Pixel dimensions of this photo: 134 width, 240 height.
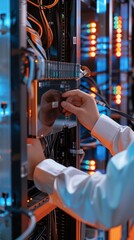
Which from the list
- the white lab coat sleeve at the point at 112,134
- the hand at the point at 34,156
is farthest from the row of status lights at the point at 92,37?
the hand at the point at 34,156

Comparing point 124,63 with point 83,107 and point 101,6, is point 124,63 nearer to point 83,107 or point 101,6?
point 101,6

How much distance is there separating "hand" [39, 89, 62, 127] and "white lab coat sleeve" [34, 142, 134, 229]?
6.9 inches

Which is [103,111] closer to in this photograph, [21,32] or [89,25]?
[89,25]

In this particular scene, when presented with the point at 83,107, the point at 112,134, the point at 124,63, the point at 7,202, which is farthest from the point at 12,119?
the point at 124,63

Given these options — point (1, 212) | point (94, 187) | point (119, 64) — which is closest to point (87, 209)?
Result: point (94, 187)

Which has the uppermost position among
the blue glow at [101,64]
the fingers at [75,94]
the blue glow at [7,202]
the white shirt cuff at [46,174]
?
the blue glow at [101,64]

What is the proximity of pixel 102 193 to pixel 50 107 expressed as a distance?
13.7 inches

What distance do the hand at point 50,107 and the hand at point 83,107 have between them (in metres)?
0.07

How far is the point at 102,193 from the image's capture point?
803mm

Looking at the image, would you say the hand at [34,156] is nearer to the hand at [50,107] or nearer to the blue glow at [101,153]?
the hand at [50,107]

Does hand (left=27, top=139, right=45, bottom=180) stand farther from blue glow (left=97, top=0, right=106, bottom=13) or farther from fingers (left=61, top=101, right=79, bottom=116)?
blue glow (left=97, top=0, right=106, bottom=13)

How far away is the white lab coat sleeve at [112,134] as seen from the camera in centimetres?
131

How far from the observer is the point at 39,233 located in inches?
52.3

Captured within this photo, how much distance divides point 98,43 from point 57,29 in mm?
1080
